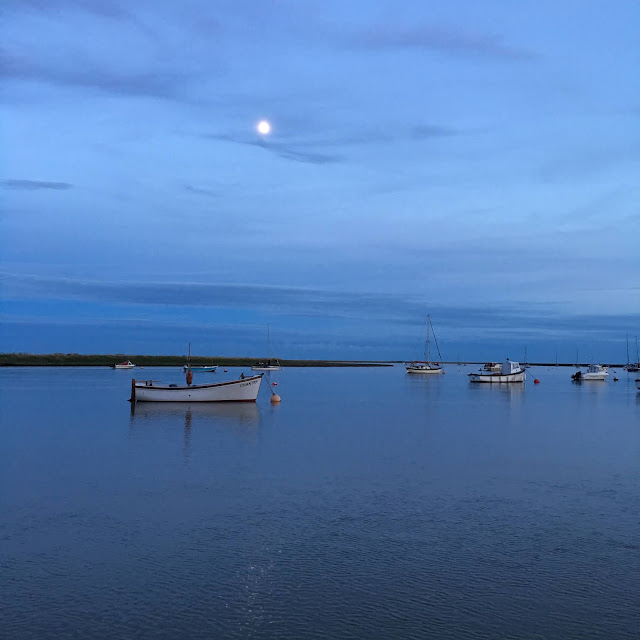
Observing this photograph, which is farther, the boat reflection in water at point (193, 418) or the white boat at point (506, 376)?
the white boat at point (506, 376)

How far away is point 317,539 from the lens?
1521cm

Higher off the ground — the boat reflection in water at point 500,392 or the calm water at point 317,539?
the boat reflection in water at point 500,392

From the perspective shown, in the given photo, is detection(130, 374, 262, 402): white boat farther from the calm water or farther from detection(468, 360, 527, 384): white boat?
detection(468, 360, 527, 384): white boat

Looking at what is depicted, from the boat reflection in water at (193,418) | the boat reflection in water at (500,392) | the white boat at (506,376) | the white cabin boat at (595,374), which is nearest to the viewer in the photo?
the boat reflection in water at (193,418)

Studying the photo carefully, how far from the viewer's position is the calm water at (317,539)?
1104 cm

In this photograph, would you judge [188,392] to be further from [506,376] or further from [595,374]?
[595,374]

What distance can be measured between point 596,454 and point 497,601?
64.1ft

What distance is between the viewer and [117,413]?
46.6 meters

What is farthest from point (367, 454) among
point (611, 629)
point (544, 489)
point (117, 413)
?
point (117, 413)

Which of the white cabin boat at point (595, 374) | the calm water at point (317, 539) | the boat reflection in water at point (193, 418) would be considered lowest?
the calm water at point (317, 539)

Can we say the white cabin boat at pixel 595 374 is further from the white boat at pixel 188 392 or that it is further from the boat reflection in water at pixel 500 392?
the white boat at pixel 188 392

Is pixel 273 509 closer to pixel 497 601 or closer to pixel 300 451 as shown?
pixel 497 601

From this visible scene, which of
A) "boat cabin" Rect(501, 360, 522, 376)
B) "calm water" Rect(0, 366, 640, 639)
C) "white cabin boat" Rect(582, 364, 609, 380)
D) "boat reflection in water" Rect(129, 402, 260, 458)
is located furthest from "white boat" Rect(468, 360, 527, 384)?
"calm water" Rect(0, 366, 640, 639)

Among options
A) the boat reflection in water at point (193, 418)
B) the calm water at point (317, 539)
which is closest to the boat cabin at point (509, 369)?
the boat reflection in water at point (193, 418)
